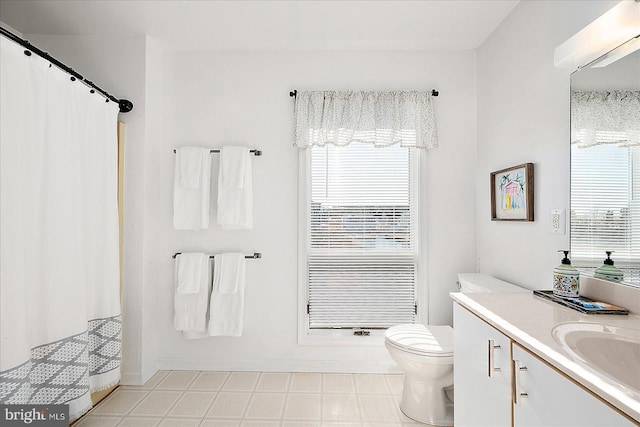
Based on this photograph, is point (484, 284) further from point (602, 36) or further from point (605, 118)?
point (602, 36)

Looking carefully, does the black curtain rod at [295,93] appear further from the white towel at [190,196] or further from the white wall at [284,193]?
the white towel at [190,196]

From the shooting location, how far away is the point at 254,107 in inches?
104

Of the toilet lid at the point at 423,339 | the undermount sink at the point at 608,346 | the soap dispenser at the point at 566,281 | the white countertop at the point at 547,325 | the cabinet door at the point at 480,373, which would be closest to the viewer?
the white countertop at the point at 547,325

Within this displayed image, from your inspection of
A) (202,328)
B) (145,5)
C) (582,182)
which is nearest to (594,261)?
(582,182)

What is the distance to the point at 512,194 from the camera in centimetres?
207

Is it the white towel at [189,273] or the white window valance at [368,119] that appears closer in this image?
the white towel at [189,273]

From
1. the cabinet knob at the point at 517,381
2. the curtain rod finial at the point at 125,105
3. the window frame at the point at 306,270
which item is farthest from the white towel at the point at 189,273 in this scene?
the cabinet knob at the point at 517,381

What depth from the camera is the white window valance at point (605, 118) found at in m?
1.27

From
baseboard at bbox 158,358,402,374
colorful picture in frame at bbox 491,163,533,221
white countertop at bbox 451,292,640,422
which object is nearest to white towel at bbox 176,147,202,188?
baseboard at bbox 158,358,402,374

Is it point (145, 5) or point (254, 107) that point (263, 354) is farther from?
point (145, 5)

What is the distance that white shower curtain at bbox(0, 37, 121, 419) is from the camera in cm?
142

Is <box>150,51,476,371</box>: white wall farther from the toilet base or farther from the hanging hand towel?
the toilet base

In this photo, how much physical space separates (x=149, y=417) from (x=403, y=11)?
286 cm

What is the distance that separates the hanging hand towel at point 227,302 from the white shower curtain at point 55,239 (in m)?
0.60
